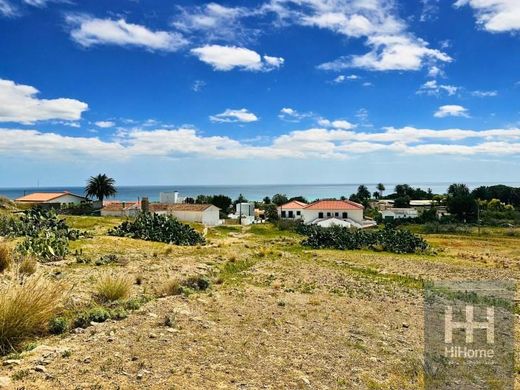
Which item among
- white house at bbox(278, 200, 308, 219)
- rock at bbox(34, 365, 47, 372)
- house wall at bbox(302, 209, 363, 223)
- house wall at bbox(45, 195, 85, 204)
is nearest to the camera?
rock at bbox(34, 365, 47, 372)

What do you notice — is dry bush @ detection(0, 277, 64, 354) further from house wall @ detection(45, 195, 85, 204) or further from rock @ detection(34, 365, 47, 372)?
house wall @ detection(45, 195, 85, 204)

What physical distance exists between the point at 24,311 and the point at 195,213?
6065 centimetres

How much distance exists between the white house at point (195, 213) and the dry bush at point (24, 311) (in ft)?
193

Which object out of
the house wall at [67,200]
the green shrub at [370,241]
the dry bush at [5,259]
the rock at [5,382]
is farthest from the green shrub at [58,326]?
the house wall at [67,200]

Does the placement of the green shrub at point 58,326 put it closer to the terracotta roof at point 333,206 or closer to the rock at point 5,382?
the rock at point 5,382

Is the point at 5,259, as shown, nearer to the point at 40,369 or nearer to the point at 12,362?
the point at 12,362

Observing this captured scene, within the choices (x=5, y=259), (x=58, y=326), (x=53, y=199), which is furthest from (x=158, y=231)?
(x=53, y=199)

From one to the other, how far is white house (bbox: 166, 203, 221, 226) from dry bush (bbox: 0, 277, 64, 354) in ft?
193

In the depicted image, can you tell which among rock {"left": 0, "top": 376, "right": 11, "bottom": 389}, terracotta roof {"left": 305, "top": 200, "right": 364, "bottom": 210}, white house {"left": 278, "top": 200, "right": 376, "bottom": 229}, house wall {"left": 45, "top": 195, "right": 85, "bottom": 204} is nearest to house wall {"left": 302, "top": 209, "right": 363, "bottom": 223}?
white house {"left": 278, "top": 200, "right": 376, "bottom": 229}

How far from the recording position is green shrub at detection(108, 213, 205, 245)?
3203 centimetres

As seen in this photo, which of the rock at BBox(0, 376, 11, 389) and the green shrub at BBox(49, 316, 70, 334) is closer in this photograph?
the rock at BBox(0, 376, 11, 389)

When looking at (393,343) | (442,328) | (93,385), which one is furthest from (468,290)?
(93,385)

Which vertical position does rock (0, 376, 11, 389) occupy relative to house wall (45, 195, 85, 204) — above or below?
below

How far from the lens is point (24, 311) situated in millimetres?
7434
